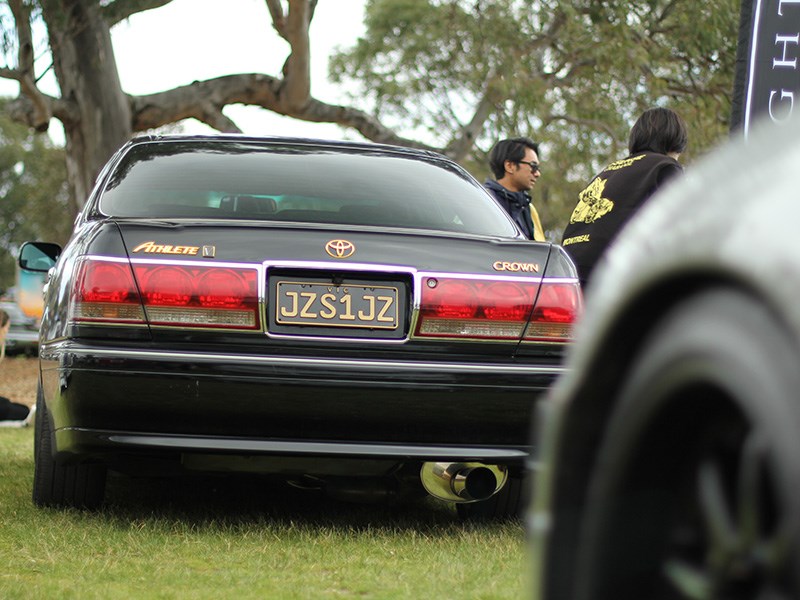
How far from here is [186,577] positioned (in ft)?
13.1

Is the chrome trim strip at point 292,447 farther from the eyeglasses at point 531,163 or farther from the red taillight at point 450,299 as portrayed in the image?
the eyeglasses at point 531,163

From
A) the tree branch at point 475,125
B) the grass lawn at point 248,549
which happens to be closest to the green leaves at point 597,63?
the tree branch at point 475,125

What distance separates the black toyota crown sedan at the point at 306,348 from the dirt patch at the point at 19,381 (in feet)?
30.3

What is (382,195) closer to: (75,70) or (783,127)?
(783,127)

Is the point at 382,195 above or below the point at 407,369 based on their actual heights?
above

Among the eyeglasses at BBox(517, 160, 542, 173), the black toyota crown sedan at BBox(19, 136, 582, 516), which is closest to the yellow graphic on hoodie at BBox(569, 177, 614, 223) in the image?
the eyeglasses at BBox(517, 160, 542, 173)

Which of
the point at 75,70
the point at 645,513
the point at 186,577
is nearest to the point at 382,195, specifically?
the point at 186,577

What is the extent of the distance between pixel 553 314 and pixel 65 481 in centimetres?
192

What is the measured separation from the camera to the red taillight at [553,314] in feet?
15.1

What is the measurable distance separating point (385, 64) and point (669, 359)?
35854 mm

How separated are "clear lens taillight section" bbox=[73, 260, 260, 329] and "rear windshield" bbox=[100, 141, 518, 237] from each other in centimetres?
44

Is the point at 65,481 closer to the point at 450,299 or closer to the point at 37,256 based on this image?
the point at 450,299

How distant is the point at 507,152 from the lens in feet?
26.8

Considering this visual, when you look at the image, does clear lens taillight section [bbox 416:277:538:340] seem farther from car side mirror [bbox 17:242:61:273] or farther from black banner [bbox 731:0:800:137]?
car side mirror [bbox 17:242:61:273]
